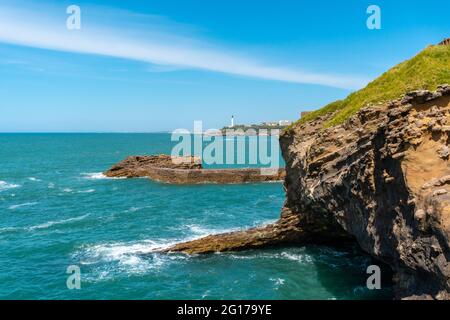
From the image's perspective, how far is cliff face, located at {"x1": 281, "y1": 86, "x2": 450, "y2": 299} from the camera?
61.9ft

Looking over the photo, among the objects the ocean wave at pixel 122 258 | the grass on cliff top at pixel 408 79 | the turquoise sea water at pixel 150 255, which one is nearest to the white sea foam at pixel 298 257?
the turquoise sea water at pixel 150 255

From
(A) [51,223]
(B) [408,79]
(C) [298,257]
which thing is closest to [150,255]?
(C) [298,257]

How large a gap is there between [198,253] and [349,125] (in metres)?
17.9

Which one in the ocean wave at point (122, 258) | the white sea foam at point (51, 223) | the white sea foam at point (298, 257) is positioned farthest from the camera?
the white sea foam at point (51, 223)

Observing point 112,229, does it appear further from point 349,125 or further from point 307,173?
point 349,125

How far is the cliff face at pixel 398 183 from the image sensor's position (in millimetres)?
18875

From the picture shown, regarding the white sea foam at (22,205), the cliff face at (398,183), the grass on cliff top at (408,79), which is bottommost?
the white sea foam at (22,205)

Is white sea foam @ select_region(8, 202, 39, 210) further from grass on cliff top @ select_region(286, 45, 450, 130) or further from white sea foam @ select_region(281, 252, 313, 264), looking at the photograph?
grass on cliff top @ select_region(286, 45, 450, 130)

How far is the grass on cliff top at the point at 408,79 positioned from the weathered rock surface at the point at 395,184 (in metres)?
1.90

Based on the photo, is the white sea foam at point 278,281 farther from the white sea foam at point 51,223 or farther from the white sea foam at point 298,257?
the white sea foam at point 51,223

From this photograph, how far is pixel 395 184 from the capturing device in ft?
74.9

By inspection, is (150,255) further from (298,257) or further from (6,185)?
(6,185)

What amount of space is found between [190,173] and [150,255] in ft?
170
